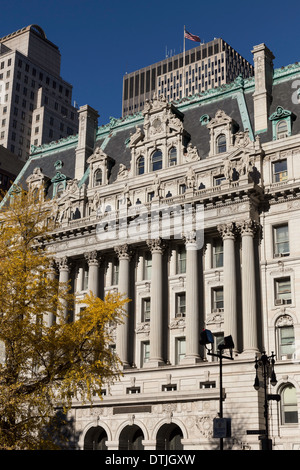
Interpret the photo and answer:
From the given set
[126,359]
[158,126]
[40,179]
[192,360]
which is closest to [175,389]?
[192,360]

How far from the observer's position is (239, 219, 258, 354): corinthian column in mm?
47438

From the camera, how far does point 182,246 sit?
5572cm

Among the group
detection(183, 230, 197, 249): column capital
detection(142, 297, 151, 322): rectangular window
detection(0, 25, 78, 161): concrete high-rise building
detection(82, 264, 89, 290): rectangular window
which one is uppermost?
detection(0, 25, 78, 161): concrete high-rise building

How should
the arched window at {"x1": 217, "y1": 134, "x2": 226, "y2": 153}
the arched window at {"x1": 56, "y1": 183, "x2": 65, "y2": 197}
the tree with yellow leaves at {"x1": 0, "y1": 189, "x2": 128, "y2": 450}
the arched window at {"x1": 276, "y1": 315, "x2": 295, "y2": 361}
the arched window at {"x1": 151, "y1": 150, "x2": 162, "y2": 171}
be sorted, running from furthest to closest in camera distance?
1. the arched window at {"x1": 56, "y1": 183, "x2": 65, "y2": 197}
2. the arched window at {"x1": 151, "y1": 150, "x2": 162, "y2": 171}
3. the arched window at {"x1": 217, "y1": 134, "x2": 226, "y2": 153}
4. the arched window at {"x1": 276, "y1": 315, "x2": 295, "y2": 361}
5. the tree with yellow leaves at {"x1": 0, "y1": 189, "x2": 128, "y2": 450}

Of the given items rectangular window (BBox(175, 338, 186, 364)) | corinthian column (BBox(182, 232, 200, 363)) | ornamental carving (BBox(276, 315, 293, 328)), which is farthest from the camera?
rectangular window (BBox(175, 338, 186, 364))

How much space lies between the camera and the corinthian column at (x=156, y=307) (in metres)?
51.7

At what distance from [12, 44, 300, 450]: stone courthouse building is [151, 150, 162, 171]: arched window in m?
0.11

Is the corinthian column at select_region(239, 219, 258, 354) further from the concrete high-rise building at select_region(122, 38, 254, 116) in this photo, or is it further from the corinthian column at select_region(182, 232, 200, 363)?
the concrete high-rise building at select_region(122, 38, 254, 116)

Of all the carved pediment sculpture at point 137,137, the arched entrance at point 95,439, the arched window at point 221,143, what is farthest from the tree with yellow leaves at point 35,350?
the carved pediment sculpture at point 137,137

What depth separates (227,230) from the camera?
169 ft

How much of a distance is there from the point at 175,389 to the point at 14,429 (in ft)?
70.9

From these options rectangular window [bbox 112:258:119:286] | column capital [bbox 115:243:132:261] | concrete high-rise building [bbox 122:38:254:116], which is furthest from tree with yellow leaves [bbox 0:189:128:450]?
concrete high-rise building [bbox 122:38:254:116]

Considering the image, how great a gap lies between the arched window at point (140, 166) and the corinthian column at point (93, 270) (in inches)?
372

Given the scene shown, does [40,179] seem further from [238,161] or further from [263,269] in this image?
[263,269]
